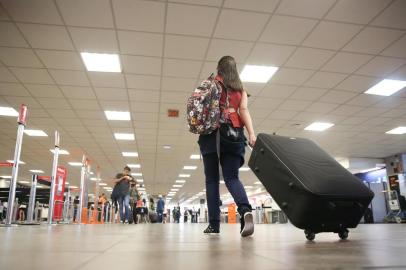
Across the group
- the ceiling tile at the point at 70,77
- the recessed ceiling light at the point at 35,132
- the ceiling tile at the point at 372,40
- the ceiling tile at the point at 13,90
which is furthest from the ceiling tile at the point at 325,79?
the recessed ceiling light at the point at 35,132

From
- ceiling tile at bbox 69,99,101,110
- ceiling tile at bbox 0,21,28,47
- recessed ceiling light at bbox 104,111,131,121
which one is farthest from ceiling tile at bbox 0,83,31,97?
recessed ceiling light at bbox 104,111,131,121

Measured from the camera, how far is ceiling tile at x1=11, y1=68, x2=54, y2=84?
214 inches

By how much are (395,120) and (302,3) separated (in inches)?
230

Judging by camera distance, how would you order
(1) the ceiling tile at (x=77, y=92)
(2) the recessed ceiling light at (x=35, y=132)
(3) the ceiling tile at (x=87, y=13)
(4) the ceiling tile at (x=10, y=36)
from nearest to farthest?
(3) the ceiling tile at (x=87, y=13) < (4) the ceiling tile at (x=10, y=36) < (1) the ceiling tile at (x=77, y=92) < (2) the recessed ceiling light at (x=35, y=132)

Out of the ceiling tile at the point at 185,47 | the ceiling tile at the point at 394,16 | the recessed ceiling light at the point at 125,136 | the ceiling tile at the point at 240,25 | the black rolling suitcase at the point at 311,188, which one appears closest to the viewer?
the black rolling suitcase at the point at 311,188

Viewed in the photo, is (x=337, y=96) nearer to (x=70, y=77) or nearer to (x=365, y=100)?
(x=365, y=100)

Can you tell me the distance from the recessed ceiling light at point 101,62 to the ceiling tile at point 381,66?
4.19 m

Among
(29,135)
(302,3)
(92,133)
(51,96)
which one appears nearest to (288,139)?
(302,3)

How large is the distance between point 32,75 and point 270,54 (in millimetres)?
4220

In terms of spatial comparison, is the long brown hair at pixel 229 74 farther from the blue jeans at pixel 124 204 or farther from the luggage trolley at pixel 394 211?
the luggage trolley at pixel 394 211

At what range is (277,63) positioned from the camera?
5172 millimetres

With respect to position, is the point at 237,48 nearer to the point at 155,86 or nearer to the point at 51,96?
the point at 155,86

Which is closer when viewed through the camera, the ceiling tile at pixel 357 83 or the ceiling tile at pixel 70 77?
the ceiling tile at pixel 70 77

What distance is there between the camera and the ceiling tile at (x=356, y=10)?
3.78 metres
